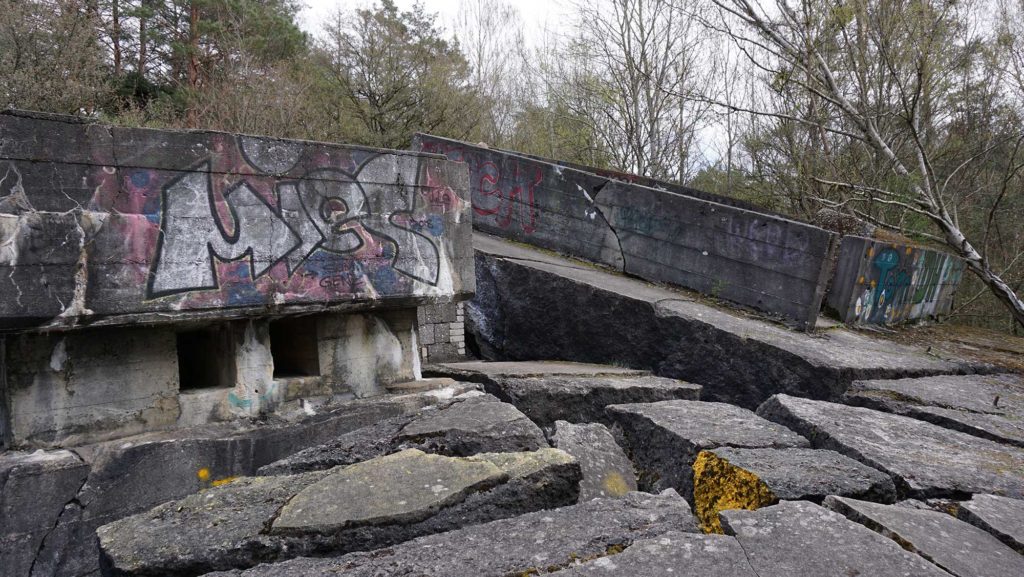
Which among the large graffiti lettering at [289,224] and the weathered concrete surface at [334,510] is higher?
the large graffiti lettering at [289,224]

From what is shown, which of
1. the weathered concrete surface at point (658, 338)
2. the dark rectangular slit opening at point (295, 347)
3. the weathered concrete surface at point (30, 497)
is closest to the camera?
Result: the weathered concrete surface at point (30, 497)

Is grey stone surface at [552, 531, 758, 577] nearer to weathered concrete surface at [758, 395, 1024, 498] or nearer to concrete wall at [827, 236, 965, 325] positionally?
weathered concrete surface at [758, 395, 1024, 498]

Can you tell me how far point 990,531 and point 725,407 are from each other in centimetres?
162

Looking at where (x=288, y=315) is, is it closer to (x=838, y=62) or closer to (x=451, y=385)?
(x=451, y=385)

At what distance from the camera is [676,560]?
2.01 m

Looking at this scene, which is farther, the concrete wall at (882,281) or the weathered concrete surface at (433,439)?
the concrete wall at (882,281)

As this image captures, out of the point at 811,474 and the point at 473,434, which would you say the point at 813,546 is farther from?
the point at 473,434

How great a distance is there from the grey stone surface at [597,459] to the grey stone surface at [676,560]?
90 centimetres

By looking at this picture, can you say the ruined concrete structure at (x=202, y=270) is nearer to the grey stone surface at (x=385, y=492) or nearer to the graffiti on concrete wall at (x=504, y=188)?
the grey stone surface at (x=385, y=492)

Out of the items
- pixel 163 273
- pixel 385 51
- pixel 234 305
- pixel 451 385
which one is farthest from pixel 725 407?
pixel 385 51

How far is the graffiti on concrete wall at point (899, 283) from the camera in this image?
23.2 ft

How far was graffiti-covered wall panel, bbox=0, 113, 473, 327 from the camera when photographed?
3.14 metres

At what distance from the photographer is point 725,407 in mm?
3895

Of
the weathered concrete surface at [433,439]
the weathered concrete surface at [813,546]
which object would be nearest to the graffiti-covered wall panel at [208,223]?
the weathered concrete surface at [433,439]
